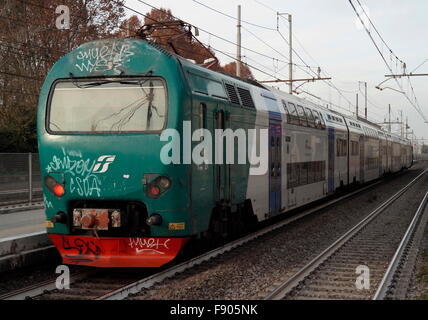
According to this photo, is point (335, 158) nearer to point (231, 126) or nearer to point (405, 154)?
point (231, 126)

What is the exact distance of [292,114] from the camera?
14.0 meters

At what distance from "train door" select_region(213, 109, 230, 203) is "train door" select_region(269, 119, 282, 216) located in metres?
2.67

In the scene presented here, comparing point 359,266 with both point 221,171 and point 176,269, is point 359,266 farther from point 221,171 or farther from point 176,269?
point 176,269

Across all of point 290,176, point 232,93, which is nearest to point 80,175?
point 232,93

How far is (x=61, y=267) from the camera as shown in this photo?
8.79 m

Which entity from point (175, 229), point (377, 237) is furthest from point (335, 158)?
point (175, 229)

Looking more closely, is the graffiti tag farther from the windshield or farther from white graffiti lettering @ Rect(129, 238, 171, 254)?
white graffiti lettering @ Rect(129, 238, 171, 254)

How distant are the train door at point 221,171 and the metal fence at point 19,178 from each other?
37.5 feet

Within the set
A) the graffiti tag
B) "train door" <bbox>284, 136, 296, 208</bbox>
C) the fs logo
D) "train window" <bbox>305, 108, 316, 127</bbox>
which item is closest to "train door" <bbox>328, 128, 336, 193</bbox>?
"train window" <bbox>305, 108, 316, 127</bbox>

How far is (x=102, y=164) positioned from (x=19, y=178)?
1236 centimetres

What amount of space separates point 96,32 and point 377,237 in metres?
19.1

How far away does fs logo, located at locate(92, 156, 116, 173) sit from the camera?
7.87 m

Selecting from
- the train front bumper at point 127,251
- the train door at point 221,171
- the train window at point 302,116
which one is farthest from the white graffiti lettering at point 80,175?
the train window at point 302,116
